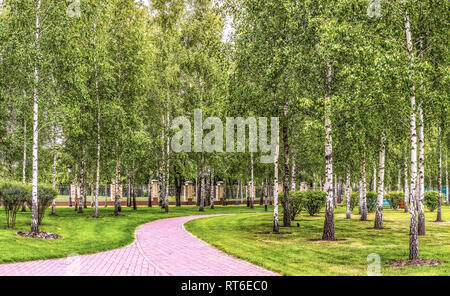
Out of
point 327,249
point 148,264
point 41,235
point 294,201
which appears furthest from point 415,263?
point 294,201

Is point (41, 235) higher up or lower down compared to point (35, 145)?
lower down

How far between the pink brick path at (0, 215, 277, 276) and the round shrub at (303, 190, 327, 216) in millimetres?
15796

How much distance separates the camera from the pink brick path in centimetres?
894

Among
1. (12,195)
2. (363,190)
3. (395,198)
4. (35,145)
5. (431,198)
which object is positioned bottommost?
(395,198)

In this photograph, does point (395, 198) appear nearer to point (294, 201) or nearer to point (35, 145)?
point (294, 201)

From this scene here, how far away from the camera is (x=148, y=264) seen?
9.94m

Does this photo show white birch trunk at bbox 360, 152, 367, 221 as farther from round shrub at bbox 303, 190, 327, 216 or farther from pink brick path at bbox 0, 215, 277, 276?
pink brick path at bbox 0, 215, 277, 276

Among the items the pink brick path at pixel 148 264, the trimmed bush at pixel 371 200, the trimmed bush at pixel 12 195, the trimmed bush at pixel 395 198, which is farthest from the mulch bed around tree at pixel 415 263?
the trimmed bush at pixel 395 198

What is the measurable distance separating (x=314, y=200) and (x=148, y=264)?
19.9m

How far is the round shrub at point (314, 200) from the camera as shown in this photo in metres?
27.5

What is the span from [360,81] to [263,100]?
6725mm

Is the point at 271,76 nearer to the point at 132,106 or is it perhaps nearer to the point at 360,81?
the point at 360,81

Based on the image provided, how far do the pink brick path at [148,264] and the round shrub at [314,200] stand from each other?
15.8 metres

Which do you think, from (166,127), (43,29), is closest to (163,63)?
(166,127)
